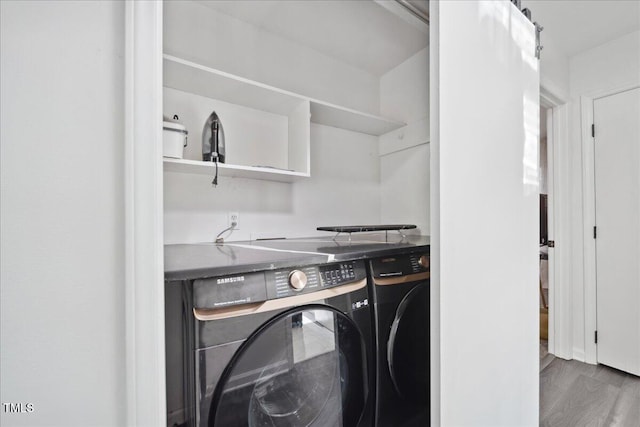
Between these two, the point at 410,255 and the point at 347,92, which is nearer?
the point at 410,255

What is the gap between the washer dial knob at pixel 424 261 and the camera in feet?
4.30

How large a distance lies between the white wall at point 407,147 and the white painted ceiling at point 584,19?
0.72 m

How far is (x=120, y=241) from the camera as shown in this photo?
51 cm

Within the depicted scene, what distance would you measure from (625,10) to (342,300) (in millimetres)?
2524

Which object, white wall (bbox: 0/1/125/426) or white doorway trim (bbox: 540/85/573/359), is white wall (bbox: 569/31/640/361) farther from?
white wall (bbox: 0/1/125/426)

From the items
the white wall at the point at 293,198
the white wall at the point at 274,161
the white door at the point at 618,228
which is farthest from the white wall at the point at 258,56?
the white door at the point at 618,228

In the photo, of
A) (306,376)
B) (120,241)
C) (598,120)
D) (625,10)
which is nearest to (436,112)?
(120,241)

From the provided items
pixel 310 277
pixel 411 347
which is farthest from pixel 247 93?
pixel 411 347

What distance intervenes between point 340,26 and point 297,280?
165 centimetres

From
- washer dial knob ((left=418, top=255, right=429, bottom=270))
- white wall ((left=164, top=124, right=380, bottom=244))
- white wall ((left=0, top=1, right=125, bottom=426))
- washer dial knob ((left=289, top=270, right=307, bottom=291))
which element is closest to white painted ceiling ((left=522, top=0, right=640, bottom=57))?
white wall ((left=164, top=124, right=380, bottom=244))

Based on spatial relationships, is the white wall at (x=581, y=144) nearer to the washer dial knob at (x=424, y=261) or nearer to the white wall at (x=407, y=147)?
the white wall at (x=407, y=147)

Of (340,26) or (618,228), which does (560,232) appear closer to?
(618,228)

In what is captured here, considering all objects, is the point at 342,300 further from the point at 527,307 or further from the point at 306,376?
the point at 527,307

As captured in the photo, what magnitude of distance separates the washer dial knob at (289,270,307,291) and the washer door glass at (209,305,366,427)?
76mm
